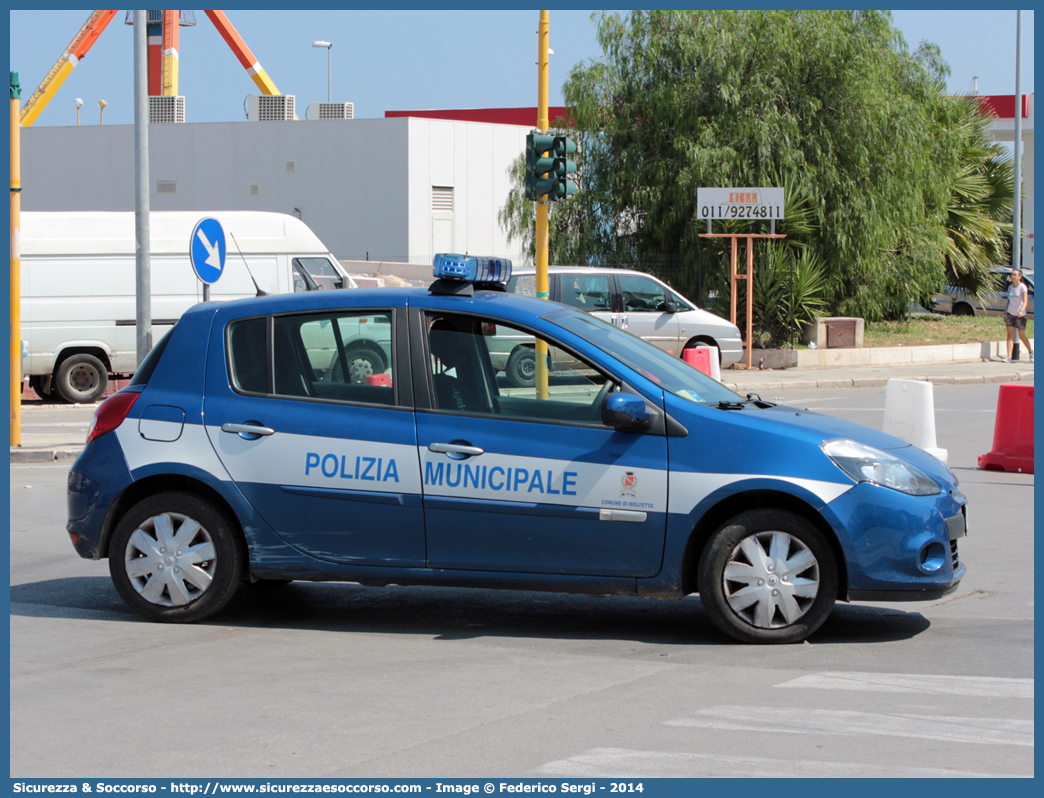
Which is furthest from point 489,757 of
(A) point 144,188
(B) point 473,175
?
(B) point 473,175

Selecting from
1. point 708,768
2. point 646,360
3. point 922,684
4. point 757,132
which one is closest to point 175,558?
point 646,360

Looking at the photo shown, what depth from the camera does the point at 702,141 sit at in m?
28.0

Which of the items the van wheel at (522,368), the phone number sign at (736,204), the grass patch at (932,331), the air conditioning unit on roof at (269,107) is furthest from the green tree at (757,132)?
the van wheel at (522,368)

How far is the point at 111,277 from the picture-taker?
64.4 ft

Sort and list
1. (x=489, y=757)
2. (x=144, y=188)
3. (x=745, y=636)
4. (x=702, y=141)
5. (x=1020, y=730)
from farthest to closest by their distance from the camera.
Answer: (x=702, y=141) < (x=144, y=188) < (x=745, y=636) < (x=1020, y=730) < (x=489, y=757)

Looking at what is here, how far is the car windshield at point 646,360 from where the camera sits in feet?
19.9

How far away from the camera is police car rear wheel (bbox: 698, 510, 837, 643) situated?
5.77 meters

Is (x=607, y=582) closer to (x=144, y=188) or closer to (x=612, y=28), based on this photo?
(x=144, y=188)

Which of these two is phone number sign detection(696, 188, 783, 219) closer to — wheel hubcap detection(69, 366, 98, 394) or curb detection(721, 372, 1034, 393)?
curb detection(721, 372, 1034, 393)

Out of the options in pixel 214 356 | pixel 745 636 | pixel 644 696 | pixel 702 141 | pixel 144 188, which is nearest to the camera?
pixel 644 696

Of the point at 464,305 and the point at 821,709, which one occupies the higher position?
the point at 464,305

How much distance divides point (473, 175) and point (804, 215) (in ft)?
58.8

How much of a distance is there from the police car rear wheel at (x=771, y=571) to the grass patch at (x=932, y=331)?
23.8 meters

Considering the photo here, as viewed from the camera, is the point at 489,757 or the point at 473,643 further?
the point at 473,643
